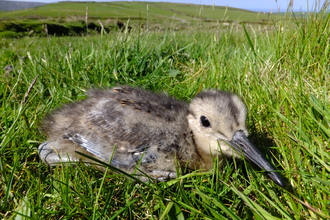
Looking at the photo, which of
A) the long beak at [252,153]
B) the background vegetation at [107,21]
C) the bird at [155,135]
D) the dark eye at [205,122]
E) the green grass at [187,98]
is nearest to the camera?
the green grass at [187,98]

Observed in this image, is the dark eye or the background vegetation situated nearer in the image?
the dark eye

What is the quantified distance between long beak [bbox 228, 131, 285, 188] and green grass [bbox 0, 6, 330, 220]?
0.23 feet

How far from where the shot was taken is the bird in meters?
1.98

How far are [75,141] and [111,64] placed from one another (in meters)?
Result: 1.74

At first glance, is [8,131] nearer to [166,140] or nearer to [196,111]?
[166,140]

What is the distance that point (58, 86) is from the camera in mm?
3170

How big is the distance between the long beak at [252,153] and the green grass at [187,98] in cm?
7

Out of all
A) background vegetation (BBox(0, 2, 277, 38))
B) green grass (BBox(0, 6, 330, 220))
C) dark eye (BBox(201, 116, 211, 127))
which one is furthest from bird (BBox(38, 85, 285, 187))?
background vegetation (BBox(0, 2, 277, 38))

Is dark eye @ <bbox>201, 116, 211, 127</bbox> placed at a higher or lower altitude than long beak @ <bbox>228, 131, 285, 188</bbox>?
higher

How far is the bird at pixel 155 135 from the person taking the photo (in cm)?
198

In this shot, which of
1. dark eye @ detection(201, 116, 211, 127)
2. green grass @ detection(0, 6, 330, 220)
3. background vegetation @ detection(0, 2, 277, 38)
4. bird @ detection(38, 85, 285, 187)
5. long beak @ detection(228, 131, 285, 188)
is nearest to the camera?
green grass @ detection(0, 6, 330, 220)

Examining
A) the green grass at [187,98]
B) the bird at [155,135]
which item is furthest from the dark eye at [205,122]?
the green grass at [187,98]

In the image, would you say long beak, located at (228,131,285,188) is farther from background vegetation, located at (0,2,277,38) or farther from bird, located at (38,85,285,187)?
background vegetation, located at (0,2,277,38)

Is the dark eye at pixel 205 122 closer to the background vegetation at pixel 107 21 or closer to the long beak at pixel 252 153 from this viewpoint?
the long beak at pixel 252 153
